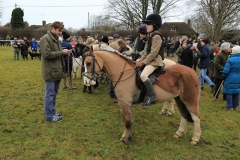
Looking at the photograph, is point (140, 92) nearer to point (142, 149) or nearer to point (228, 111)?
point (142, 149)

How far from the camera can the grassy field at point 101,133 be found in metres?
4.16

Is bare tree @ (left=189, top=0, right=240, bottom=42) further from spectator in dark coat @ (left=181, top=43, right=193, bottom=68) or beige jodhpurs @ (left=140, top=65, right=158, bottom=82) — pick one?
beige jodhpurs @ (left=140, top=65, right=158, bottom=82)

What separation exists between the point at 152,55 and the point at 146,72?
365 mm

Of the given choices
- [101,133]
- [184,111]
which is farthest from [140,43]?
[101,133]

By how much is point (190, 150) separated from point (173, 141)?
45cm

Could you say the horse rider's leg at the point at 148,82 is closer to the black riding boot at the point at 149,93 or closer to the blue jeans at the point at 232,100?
the black riding boot at the point at 149,93

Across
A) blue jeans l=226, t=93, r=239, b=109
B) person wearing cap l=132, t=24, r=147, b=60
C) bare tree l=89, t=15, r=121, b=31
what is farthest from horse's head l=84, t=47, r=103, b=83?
bare tree l=89, t=15, r=121, b=31

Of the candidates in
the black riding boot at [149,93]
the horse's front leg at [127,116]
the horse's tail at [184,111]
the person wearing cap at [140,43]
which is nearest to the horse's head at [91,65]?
the horse's front leg at [127,116]

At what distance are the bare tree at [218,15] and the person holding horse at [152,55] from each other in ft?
63.6

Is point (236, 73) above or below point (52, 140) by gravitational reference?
above

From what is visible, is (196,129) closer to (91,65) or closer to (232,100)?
(91,65)

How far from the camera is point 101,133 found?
501 centimetres

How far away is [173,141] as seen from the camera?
4.73 m

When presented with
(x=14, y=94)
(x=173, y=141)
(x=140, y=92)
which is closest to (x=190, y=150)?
(x=173, y=141)
